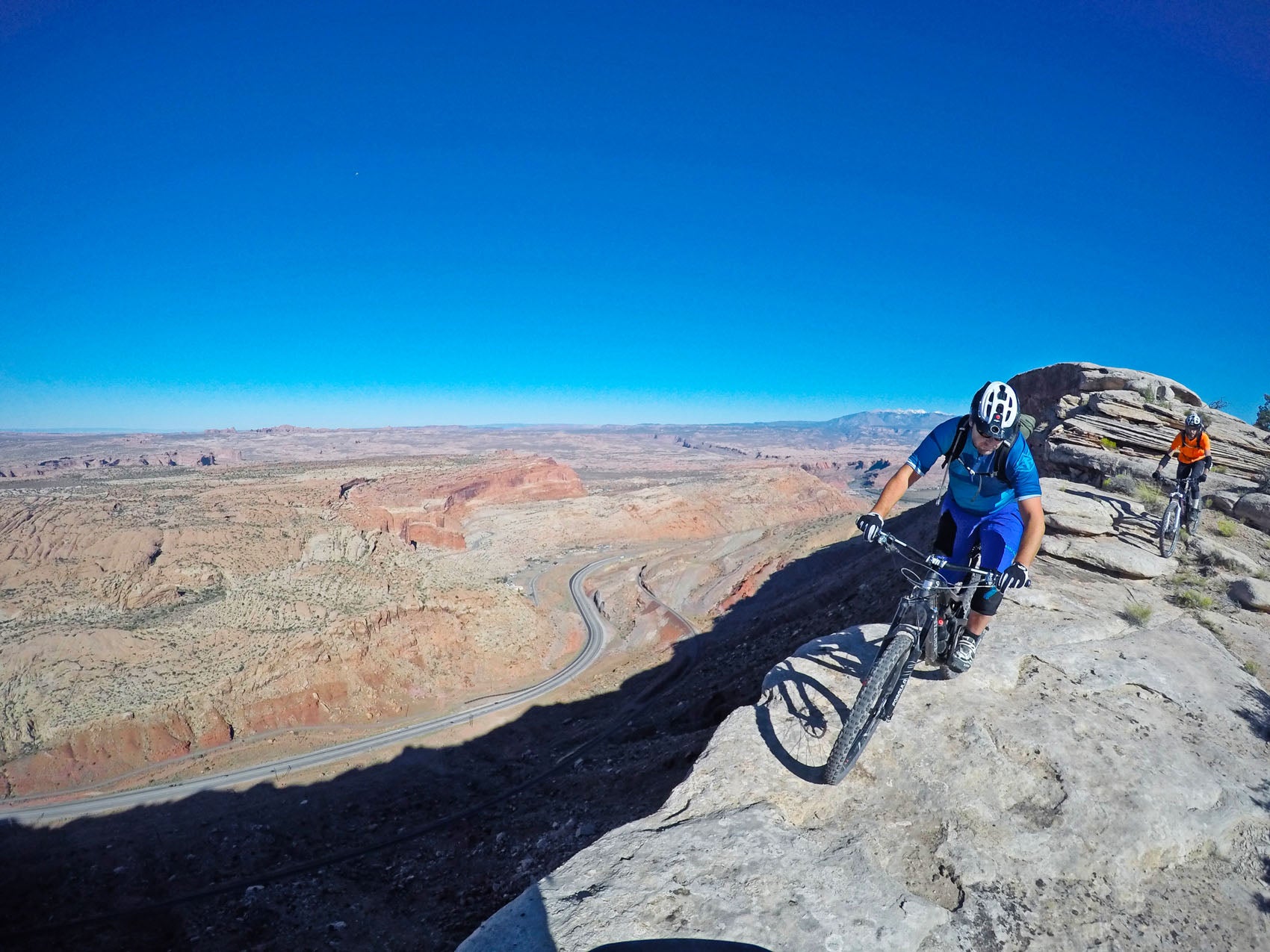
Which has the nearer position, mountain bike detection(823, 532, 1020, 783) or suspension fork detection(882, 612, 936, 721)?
mountain bike detection(823, 532, 1020, 783)

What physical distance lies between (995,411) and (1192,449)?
943 centimetres

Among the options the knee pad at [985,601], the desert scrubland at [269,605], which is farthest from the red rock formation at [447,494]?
the knee pad at [985,601]

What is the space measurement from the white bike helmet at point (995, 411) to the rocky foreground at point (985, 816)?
2741 millimetres

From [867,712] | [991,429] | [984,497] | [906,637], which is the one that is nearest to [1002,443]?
[991,429]

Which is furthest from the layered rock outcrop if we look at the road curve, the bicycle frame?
the road curve

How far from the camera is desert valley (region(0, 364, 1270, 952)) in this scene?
3.92 m

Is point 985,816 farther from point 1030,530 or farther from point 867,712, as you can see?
point 1030,530

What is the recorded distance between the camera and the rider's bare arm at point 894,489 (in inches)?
197

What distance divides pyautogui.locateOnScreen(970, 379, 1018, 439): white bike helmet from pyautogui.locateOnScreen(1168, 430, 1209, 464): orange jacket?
8.96 m

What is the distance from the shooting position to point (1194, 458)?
1053 centimetres

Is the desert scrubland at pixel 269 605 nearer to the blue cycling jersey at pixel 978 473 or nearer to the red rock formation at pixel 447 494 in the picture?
the red rock formation at pixel 447 494

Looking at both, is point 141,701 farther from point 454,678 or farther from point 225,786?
point 454,678

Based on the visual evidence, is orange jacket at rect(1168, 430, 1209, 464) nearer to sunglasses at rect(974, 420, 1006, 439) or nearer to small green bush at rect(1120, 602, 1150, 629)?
small green bush at rect(1120, 602, 1150, 629)

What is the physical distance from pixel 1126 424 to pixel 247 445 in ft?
776
